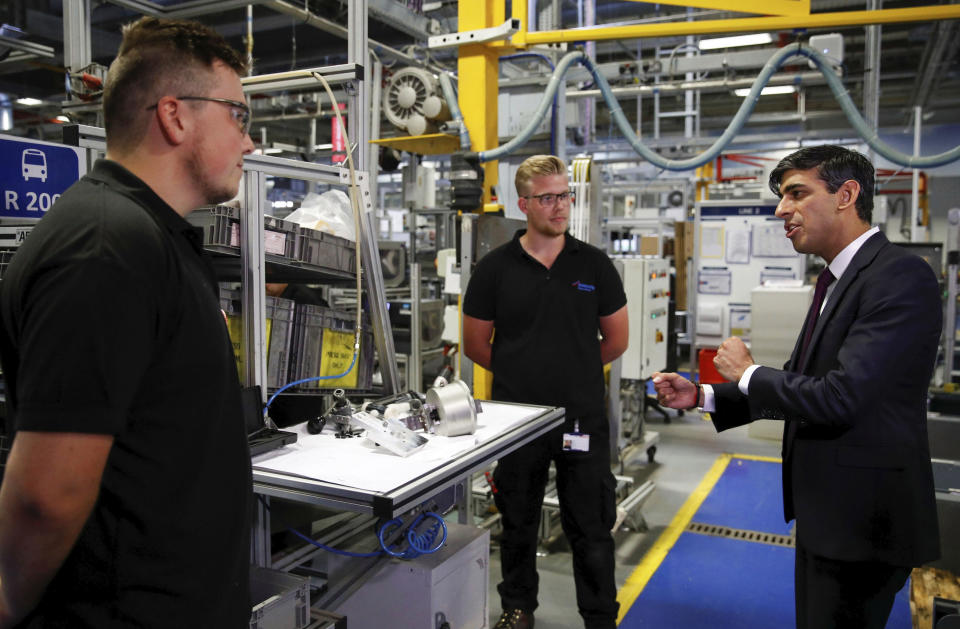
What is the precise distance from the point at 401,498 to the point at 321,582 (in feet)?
4.58

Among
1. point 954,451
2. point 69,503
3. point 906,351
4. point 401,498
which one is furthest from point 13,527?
point 954,451

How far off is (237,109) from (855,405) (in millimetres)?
1574

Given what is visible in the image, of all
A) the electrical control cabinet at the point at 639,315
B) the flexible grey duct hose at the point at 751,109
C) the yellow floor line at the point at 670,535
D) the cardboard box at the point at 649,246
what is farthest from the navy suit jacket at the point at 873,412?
the cardboard box at the point at 649,246

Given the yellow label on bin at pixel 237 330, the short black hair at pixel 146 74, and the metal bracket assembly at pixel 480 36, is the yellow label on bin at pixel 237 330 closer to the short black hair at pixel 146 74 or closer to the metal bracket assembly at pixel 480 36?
the short black hair at pixel 146 74

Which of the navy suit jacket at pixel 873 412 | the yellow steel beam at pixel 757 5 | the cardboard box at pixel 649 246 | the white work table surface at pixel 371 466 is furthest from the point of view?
the cardboard box at pixel 649 246

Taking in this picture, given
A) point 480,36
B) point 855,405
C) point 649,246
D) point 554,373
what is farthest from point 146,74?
point 649,246

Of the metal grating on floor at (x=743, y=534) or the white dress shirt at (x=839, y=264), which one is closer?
the white dress shirt at (x=839, y=264)

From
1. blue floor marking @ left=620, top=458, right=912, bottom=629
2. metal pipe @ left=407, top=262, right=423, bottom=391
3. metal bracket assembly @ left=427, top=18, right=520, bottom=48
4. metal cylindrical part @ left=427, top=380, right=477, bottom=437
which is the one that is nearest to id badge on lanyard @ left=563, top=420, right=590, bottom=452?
metal cylindrical part @ left=427, top=380, right=477, bottom=437

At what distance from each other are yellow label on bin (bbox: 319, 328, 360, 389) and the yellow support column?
58.7 inches

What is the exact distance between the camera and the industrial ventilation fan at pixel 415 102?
4430mm

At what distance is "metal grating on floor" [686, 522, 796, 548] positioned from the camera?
4086 mm

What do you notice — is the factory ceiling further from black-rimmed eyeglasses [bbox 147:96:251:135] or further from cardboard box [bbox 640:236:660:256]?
black-rimmed eyeglasses [bbox 147:96:251:135]

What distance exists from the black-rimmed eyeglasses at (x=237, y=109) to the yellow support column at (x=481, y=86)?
113 inches

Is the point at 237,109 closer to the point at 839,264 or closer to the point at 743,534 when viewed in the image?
the point at 839,264
